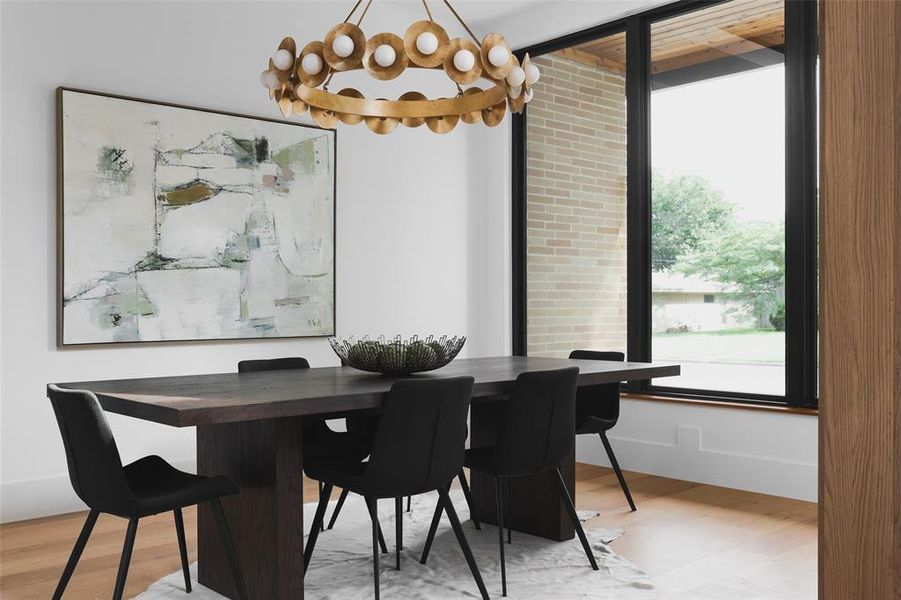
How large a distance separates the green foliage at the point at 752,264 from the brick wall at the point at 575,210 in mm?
670

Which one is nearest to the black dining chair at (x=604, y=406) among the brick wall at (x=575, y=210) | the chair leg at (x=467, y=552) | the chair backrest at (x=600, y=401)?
the chair backrest at (x=600, y=401)

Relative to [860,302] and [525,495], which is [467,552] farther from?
[860,302]

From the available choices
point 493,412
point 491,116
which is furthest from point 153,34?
point 493,412

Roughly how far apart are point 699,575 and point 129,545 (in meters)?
2.10

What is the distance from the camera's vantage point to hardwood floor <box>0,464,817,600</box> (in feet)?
10.1

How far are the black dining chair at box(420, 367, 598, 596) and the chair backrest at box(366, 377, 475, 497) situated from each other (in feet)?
0.98

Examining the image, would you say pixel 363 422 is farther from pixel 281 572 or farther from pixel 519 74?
pixel 519 74

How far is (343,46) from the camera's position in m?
2.94

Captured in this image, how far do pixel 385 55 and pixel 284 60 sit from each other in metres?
0.40

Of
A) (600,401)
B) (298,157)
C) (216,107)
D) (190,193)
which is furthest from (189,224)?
(600,401)

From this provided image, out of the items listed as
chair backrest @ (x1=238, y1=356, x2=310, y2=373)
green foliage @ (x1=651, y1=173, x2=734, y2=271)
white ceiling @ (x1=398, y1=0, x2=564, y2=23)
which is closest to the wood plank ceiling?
white ceiling @ (x1=398, y1=0, x2=564, y2=23)

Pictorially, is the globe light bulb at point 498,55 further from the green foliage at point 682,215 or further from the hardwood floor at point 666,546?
the green foliage at point 682,215

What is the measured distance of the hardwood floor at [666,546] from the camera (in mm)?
3086

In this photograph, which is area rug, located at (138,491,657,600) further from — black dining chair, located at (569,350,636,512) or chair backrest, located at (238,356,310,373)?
chair backrest, located at (238,356,310,373)
